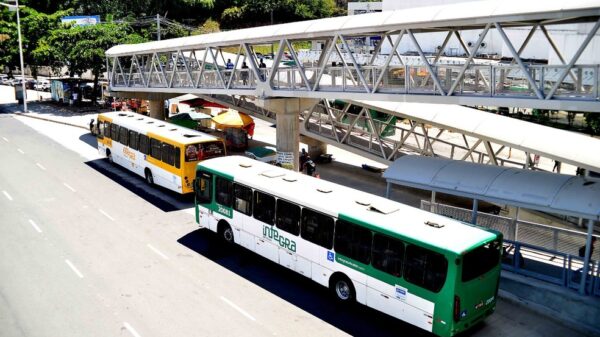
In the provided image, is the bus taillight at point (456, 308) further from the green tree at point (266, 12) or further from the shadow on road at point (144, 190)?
the green tree at point (266, 12)

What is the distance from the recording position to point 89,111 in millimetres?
43750

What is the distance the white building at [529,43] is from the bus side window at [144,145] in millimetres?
15933

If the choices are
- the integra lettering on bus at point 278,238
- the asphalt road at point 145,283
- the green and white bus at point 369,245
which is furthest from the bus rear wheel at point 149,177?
the integra lettering on bus at point 278,238

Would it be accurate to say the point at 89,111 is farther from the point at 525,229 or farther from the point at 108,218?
the point at 525,229

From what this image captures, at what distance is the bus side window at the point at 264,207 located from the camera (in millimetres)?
13906

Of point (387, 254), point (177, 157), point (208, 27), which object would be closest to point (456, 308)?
point (387, 254)

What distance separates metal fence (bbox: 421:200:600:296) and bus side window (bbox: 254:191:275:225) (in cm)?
575

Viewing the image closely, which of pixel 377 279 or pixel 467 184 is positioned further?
pixel 467 184

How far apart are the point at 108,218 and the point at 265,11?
2760 inches

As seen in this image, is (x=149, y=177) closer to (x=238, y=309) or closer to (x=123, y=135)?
(x=123, y=135)

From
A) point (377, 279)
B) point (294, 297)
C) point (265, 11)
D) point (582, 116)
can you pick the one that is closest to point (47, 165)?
point (294, 297)

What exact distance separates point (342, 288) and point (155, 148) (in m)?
11.8

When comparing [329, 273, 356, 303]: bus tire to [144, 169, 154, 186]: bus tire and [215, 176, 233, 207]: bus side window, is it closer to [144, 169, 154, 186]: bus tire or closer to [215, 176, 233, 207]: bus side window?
[215, 176, 233, 207]: bus side window

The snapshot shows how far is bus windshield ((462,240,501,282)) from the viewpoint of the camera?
401 inches
